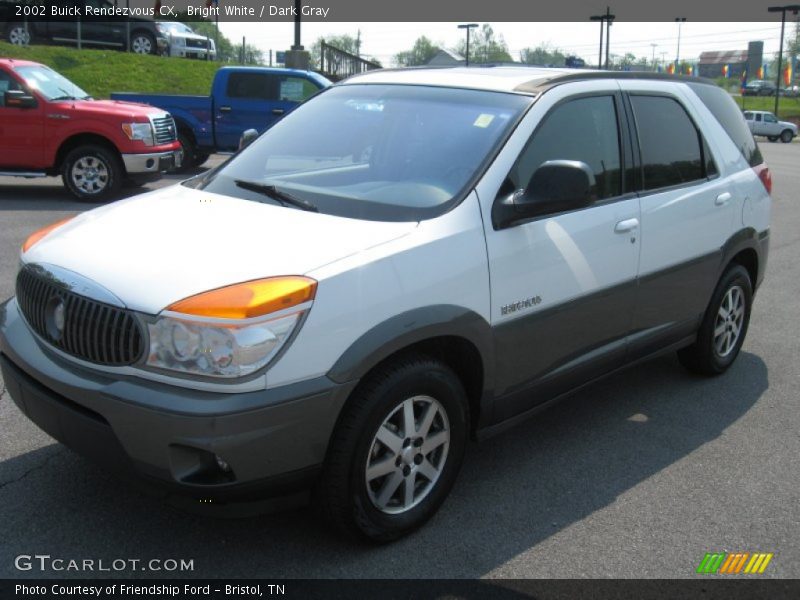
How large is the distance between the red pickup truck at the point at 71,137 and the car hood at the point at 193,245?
849cm

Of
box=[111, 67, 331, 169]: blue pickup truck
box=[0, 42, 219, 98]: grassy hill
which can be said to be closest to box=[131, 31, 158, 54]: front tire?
box=[0, 42, 219, 98]: grassy hill

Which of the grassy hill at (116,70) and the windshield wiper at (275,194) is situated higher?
the grassy hill at (116,70)

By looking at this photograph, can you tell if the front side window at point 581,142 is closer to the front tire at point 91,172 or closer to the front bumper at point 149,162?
the front bumper at point 149,162

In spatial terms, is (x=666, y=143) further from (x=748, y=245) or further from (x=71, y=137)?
Answer: (x=71, y=137)

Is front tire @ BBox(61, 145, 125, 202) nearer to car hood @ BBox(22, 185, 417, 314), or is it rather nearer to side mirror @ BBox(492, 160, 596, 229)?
car hood @ BBox(22, 185, 417, 314)

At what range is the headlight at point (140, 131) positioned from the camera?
11.6 metres

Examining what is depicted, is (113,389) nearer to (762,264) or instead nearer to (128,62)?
(762,264)

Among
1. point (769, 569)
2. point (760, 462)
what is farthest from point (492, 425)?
point (760, 462)

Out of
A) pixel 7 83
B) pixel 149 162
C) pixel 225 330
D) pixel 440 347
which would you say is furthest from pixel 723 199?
pixel 7 83

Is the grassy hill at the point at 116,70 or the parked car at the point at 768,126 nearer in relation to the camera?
the grassy hill at the point at 116,70

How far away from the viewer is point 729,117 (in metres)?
5.31

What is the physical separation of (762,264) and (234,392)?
4116mm

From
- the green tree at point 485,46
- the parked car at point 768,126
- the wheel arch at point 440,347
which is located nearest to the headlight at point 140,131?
the wheel arch at point 440,347

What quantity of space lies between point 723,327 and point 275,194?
3088 millimetres
